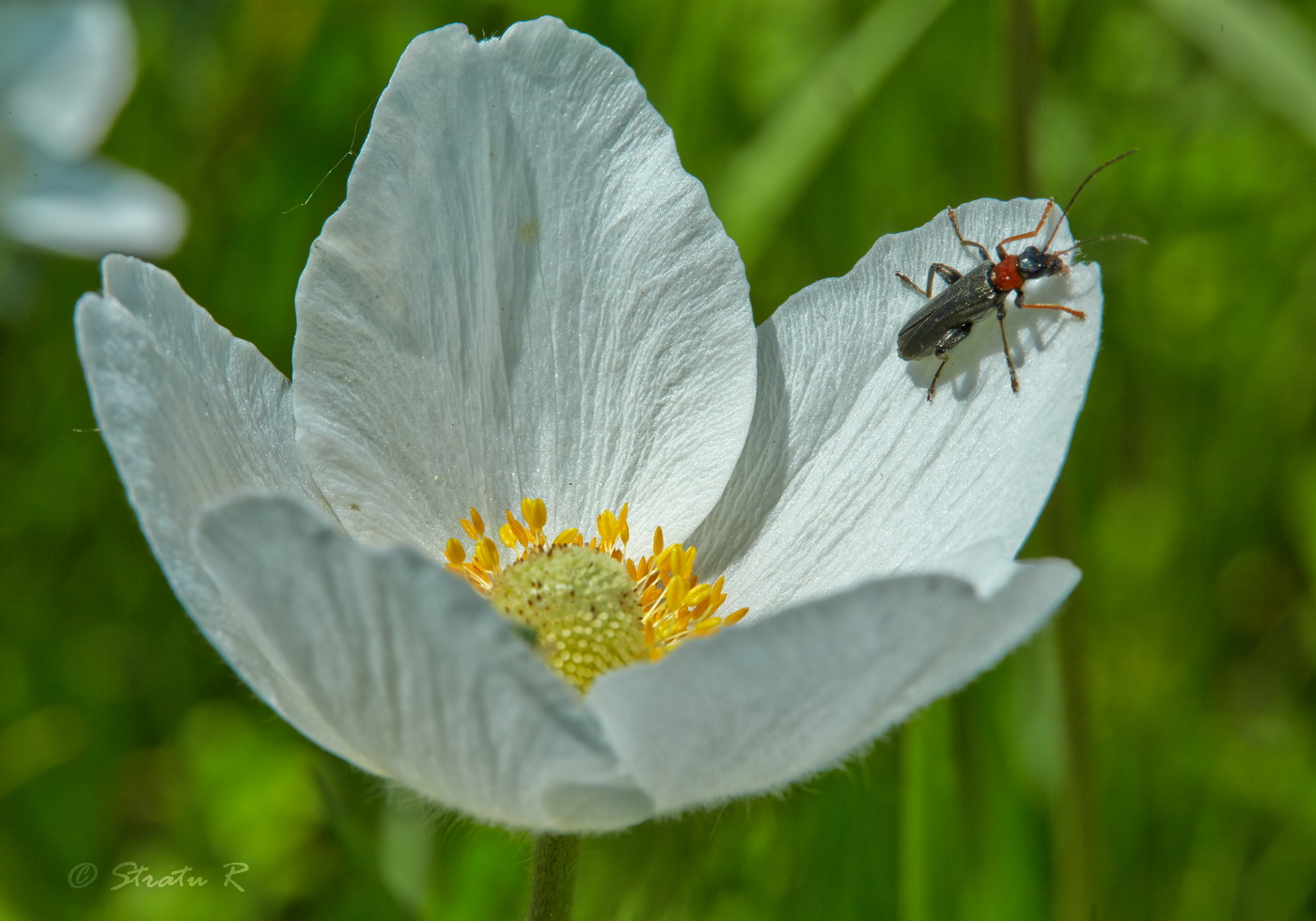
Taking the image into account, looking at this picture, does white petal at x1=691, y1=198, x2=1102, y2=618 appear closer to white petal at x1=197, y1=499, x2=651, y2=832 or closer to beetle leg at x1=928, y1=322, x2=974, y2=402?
beetle leg at x1=928, y1=322, x2=974, y2=402

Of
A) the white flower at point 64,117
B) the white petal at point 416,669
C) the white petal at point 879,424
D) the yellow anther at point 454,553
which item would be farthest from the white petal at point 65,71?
the white petal at point 416,669

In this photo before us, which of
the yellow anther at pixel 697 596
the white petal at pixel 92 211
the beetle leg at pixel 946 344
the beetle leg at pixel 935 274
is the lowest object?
the white petal at pixel 92 211

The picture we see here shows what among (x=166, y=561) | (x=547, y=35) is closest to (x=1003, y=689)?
(x=547, y=35)

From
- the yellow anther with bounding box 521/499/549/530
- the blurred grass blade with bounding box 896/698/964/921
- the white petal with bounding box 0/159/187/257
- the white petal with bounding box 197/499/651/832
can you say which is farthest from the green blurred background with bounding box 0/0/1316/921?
the white petal with bounding box 197/499/651/832

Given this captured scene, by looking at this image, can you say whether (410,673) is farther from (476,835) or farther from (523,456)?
(476,835)

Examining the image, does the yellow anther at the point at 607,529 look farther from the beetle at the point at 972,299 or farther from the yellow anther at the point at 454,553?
the beetle at the point at 972,299

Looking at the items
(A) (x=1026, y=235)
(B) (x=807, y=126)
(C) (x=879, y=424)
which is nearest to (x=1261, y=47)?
(B) (x=807, y=126)
